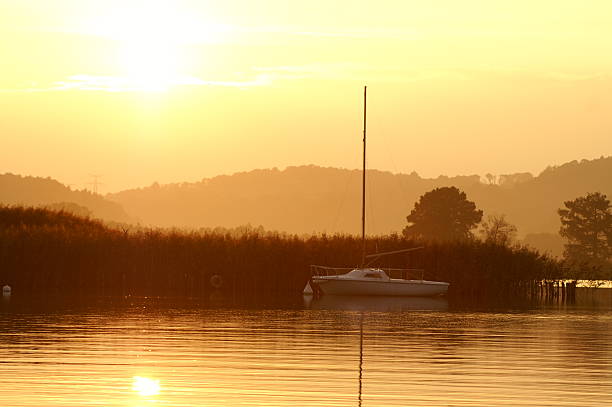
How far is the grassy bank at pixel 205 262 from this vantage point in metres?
67.2

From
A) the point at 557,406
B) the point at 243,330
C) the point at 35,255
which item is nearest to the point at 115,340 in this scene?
the point at 243,330

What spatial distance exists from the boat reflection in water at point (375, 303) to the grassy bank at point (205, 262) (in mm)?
3461

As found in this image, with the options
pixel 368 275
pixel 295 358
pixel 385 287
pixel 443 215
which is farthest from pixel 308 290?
pixel 443 215

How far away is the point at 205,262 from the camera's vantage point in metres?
69.1

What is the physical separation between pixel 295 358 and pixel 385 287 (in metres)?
35.4

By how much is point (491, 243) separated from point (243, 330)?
3312 cm

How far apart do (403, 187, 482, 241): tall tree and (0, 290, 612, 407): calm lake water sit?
76068 millimetres

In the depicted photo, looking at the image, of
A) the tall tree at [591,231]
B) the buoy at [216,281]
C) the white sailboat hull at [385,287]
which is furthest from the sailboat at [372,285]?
the tall tree at [591,231]

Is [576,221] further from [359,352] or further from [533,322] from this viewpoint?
[359,352]

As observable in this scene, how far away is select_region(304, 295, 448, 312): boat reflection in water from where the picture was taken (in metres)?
56.7

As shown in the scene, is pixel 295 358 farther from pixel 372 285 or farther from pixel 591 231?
pixel 591 231

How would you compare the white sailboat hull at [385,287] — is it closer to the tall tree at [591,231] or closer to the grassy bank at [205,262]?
the grassy bank at [205,262]

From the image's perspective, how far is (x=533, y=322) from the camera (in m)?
48.7

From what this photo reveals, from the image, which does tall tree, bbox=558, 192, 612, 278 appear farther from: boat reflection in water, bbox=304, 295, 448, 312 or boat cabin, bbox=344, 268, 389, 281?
boat reflection in water, bbox=304, 295, 448, 312
